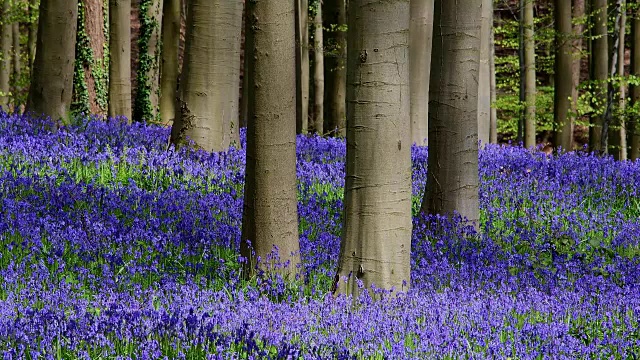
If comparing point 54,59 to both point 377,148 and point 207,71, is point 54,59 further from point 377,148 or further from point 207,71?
point 377,148

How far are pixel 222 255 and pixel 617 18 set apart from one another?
41.9ft

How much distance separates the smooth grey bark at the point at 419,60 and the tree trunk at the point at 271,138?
887 centimetres

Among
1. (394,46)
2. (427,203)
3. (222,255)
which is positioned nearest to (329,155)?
(427,203)

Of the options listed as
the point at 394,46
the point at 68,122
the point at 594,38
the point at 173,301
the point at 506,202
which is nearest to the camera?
the point at 173,301

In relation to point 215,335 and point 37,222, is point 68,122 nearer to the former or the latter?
point 37,222

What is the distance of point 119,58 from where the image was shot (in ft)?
50.9

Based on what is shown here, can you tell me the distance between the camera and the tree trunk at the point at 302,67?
1931 centimetres

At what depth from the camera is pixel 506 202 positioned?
32.7 feet

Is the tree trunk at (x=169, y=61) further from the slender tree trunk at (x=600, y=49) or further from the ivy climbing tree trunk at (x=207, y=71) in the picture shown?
the slender tree trunk at (x=600, y=49)

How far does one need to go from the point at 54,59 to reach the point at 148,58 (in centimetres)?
626

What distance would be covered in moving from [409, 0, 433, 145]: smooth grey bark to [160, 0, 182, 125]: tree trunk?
568 cm

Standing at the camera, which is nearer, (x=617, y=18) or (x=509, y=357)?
(x=509, y=357)

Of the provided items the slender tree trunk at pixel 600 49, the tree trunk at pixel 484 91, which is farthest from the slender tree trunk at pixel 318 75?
the tree trunk at pixel 484 91

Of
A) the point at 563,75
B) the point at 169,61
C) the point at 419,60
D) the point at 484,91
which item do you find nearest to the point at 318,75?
the point at 169,61
